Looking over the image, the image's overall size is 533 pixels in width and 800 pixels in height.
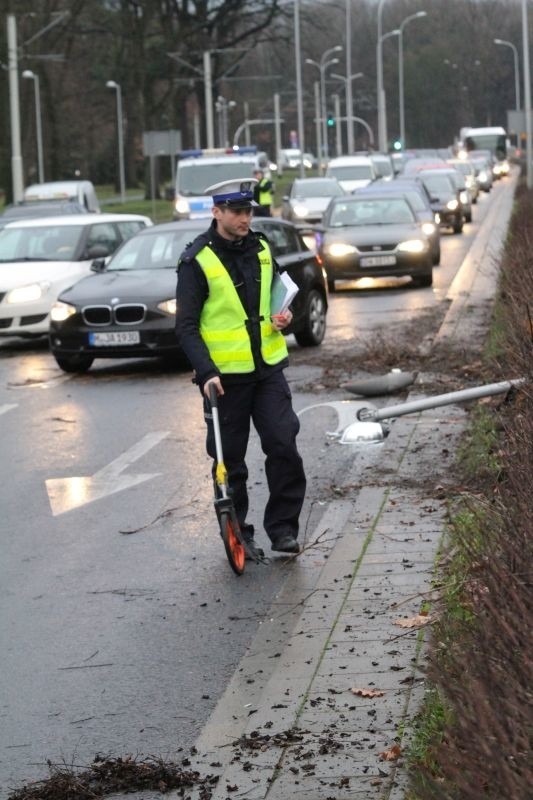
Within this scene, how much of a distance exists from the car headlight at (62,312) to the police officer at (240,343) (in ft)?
27.8

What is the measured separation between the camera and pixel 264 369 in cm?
775

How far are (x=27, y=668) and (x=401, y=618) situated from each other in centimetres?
139

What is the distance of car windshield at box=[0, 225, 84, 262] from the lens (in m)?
20.4

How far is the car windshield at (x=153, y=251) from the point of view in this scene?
1755 cm

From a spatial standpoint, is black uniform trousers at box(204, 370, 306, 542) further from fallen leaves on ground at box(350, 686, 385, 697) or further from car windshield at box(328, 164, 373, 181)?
car windshield at box(328, 164, 373, 181)

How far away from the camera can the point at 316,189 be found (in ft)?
152

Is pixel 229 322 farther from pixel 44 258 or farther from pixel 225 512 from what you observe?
pixel 44 258

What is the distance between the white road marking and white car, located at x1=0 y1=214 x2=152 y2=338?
316 inches

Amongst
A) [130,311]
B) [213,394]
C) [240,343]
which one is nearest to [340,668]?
[213,394]

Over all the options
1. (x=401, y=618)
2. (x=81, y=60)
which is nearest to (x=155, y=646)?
(x=401, y=618)

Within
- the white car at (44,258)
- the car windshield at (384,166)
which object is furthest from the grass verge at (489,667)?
the car windshield at (384,166)

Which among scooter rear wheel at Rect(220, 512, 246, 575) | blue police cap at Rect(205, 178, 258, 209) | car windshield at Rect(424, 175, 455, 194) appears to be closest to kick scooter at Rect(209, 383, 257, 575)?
scooter rear wheel at Rect(220, 512, 246, 575)

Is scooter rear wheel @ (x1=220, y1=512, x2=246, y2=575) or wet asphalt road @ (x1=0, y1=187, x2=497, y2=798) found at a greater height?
scooter rear wheel @ (x1=220, y1=512, x2=246, y2=575)

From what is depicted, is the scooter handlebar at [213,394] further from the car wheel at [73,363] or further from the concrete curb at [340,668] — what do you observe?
the car wheel at [73,363]
